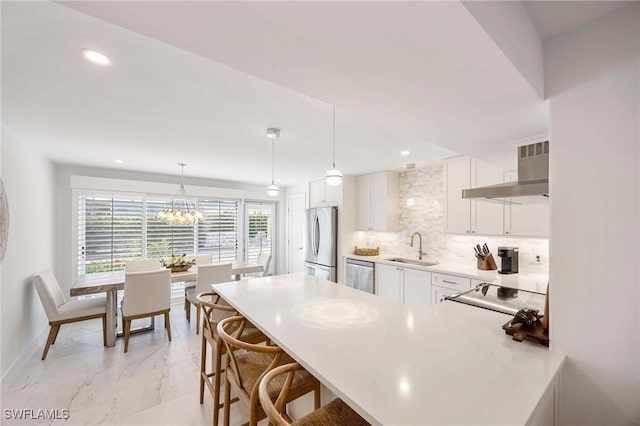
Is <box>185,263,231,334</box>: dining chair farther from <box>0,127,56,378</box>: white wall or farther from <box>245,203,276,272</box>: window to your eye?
<box>245,203,276,272</box>: window

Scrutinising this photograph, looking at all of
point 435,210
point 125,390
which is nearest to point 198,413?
point 125,390

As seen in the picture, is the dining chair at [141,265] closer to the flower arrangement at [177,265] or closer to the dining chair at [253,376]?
the flower arrangement at [177,265]

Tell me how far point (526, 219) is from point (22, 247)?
17.8ft

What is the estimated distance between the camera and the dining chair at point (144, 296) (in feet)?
9.87

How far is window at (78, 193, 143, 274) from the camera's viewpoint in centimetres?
424

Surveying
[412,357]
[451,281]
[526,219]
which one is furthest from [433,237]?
[412,357]

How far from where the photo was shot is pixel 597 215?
103cm

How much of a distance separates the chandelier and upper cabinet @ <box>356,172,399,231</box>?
9.07ft

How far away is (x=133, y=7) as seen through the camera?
0.76m

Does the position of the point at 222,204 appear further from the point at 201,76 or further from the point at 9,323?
the point at 201,76

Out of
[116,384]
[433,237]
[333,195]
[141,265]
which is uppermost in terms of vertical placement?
[333,195]

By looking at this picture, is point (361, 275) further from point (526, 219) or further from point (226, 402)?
point (226, 402)

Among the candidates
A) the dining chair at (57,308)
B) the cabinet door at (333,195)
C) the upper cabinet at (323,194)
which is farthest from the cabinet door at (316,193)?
the dining chair at (57,308)

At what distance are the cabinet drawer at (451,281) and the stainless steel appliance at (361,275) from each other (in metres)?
1.02
